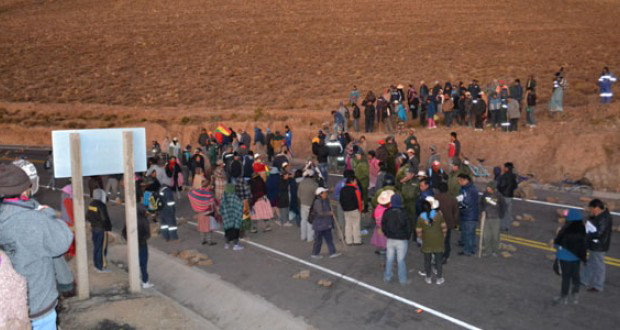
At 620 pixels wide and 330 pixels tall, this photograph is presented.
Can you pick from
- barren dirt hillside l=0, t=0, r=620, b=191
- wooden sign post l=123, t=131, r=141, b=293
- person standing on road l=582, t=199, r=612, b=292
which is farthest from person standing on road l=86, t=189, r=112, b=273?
barren dirt hillside l=0, t=0, r=620, b=191

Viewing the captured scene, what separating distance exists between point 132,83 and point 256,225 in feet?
144

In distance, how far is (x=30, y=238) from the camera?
16.5 feet

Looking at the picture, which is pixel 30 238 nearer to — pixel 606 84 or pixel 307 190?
pixel 307 190

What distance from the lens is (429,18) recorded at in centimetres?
6512

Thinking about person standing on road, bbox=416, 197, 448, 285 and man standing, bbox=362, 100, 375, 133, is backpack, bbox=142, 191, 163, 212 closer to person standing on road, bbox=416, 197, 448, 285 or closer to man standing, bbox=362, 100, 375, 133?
person standing on road, bbox=416, 197, 448, 285

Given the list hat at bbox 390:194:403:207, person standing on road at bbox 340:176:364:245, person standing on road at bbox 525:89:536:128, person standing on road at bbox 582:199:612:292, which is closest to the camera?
person standing on road at bbox 582:199:612:292

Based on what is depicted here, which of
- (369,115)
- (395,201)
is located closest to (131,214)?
(395,201)

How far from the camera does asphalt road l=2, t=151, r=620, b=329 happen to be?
32.0ft

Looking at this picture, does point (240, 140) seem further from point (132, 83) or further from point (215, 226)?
point (132, 83)

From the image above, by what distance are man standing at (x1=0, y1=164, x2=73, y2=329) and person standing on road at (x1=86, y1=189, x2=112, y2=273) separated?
250 inches

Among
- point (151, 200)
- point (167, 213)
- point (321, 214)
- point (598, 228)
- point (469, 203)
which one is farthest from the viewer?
point (167, 213)

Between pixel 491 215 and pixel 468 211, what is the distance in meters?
0.45

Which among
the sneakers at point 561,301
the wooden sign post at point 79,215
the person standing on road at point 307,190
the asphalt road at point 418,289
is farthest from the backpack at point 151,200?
the sneakers at point 561,301

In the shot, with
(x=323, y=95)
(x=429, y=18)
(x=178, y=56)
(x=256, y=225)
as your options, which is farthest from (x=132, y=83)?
(x=256, y=225)
